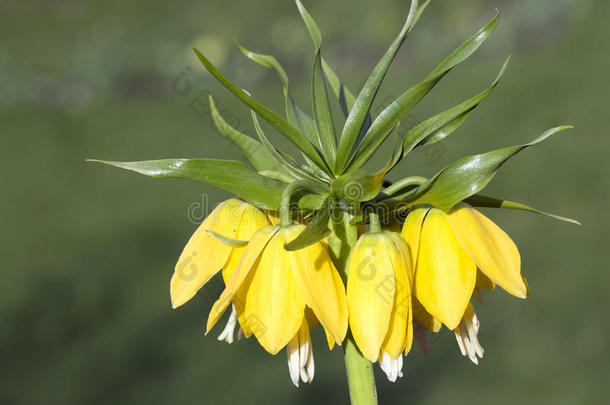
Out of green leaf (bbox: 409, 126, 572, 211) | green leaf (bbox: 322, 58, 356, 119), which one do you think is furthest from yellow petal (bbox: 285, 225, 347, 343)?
green leaf (bbox: 322, 58, 356, 119)

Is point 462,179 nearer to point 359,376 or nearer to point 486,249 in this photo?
point 486,249

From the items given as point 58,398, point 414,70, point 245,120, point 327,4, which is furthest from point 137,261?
point 327,4

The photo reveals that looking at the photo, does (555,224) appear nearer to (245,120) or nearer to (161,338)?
(161,338)

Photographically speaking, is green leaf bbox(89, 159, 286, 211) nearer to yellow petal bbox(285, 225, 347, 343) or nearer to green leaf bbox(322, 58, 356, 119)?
yellow petal bbox(285, 225, 347, 343)

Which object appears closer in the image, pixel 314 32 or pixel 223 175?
pixel 223 175

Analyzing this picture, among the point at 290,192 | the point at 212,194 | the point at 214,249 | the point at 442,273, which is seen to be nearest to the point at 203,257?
the point at 214,249
